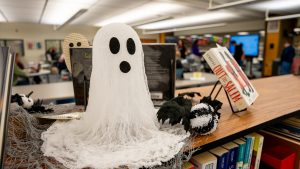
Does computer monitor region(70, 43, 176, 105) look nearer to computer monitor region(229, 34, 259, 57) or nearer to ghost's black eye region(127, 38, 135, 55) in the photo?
ghost's black eye region(127, 38, 135, 55)

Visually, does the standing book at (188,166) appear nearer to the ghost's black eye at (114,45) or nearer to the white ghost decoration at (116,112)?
the white ghost decoration at (116,112)

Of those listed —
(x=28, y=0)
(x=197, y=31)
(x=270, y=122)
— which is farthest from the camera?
(x=197, y=31)

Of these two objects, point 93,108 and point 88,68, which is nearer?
point 93,108

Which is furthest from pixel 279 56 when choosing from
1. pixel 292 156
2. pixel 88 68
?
pixel 88 68

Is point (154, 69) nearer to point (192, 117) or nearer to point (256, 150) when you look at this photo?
point (192, 117)

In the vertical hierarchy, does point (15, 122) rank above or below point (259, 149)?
above

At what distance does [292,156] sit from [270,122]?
0.28 m

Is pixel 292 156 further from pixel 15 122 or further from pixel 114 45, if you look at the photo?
pixel 15 122

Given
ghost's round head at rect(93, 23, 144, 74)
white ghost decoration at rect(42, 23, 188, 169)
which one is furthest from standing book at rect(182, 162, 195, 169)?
ghost's round head at rect(93, 23, 144, 74)

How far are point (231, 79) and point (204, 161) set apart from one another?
41 cm

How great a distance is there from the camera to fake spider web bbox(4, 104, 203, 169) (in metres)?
0.56

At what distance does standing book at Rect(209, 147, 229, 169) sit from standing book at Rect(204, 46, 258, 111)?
26 cm

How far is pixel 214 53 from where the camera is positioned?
1014 mm

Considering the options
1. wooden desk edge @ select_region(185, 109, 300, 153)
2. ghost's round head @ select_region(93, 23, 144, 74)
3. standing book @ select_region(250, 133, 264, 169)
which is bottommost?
standing book @ select_region(250, 133, 264, 169)
